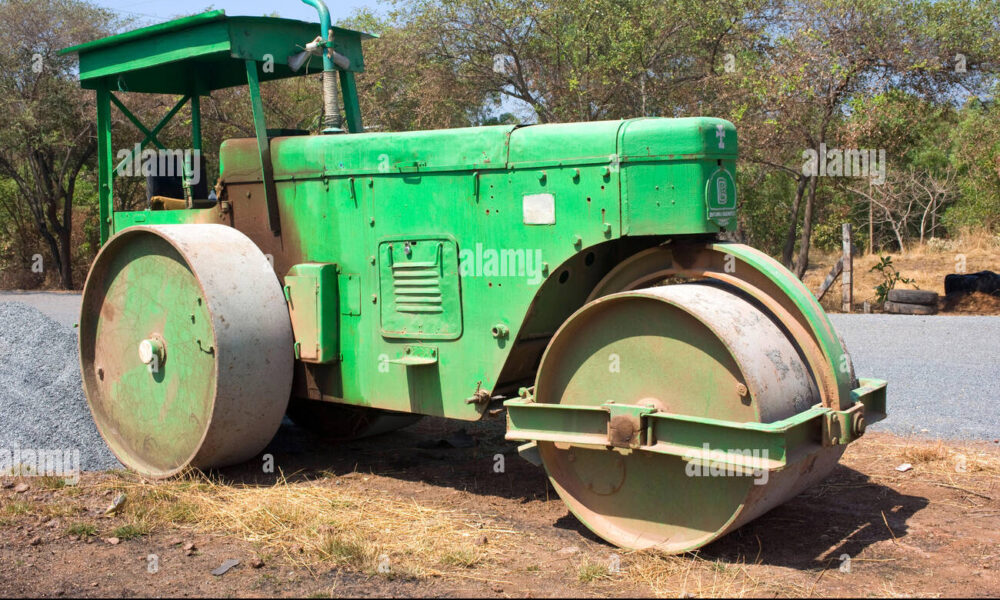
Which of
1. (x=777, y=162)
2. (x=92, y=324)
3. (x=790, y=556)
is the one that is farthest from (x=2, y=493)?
(x=777, y=162)

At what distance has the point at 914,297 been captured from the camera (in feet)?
44.8

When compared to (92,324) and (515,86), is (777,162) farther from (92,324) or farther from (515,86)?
(92,324)

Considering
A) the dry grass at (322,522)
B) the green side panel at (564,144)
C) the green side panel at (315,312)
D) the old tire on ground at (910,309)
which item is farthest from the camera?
the old tire on ground at (910,309)

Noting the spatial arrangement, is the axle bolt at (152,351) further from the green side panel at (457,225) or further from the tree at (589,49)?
the tree at (589,49)

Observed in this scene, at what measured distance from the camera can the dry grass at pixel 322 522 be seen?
4.20 meters

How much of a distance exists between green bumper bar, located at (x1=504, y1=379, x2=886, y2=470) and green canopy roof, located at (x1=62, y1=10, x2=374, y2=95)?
280 centimetres

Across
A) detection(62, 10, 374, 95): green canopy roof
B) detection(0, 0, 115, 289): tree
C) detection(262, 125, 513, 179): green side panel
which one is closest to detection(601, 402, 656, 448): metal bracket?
detection(262, 125, 513, 179): green side panel

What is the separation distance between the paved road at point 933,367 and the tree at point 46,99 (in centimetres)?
1661

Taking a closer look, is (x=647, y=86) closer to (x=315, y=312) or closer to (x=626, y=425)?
(x=315, y=312)

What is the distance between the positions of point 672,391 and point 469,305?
125cm

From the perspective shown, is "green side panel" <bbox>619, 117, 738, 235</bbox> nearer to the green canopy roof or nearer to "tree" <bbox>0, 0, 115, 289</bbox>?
the green canopy roof

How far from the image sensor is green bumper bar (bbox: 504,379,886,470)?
149 inches

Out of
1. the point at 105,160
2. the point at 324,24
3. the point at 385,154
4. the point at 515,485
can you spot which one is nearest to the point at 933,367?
the point at 515,485

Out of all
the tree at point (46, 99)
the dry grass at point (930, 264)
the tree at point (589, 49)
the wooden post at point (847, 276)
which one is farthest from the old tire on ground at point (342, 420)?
the tree at point (46, 99)
